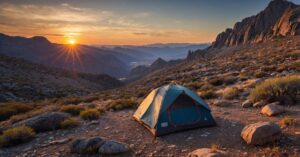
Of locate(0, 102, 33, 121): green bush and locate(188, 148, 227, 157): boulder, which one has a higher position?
locate(188, 148, 227, 157): boulder

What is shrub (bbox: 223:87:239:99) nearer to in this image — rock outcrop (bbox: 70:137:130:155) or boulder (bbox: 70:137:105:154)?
rock outcrop (bbox: 70:137:130:155)

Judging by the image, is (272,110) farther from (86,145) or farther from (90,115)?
(90,115)

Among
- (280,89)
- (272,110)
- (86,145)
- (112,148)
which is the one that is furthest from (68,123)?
(280,89)

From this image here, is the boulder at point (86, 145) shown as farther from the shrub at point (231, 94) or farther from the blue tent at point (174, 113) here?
the shrub at point (231, 94)

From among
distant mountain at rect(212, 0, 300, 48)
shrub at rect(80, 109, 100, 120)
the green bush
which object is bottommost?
the green bush

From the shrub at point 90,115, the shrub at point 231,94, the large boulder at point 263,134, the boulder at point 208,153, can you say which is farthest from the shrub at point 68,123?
the shrub at point 231,94

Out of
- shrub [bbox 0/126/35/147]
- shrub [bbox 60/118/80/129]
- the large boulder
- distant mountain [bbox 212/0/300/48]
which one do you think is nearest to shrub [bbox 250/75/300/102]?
the large boulder

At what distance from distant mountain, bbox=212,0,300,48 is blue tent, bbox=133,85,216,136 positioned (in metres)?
75.0

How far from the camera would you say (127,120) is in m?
11.3

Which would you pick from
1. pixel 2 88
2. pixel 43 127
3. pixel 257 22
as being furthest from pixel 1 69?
pixel 257 22

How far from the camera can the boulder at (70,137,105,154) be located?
7405mm

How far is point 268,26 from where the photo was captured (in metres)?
103

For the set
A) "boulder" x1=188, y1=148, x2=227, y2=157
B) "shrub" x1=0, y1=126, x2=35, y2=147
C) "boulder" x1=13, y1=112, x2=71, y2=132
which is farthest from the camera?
"boulder" x1=13, y1=112, x2=71, y2=132

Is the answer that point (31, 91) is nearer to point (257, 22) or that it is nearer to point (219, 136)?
point (219, 136)
